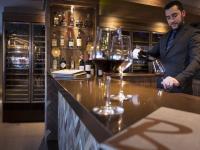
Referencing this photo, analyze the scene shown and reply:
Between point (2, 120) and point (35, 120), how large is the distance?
682 millimetres

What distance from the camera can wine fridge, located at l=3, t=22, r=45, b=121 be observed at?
22.6 feet

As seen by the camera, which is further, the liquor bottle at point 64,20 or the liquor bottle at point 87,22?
the liquor bottle at point 87,22

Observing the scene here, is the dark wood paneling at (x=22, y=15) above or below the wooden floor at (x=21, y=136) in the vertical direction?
above

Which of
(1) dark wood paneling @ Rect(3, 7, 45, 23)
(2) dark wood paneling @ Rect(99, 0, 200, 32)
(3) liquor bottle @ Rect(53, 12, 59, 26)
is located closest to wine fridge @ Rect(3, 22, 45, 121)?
(1) dark wood paneling @ Rect(3, 7, 45, 23)

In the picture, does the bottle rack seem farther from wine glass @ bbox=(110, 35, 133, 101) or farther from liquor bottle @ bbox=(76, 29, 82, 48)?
wine glass @ bbox=(110, 35, 133, 101)

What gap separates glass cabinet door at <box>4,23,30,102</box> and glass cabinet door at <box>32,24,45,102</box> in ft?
0.49

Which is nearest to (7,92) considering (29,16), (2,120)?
(2,120)

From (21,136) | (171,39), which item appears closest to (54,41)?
(21,136)

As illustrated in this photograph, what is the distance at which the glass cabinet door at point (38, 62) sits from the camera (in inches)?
277

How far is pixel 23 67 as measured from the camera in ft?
23.1

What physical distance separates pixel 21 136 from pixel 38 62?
9.82 ft

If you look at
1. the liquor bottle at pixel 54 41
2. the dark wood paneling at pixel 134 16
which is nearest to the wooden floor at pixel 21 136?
the liquor bottle at pixel 54 41

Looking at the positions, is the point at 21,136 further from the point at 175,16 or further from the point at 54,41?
the point at 175,16

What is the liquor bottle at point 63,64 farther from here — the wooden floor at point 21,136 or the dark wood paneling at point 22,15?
the dark wood paneling at point 22,15
